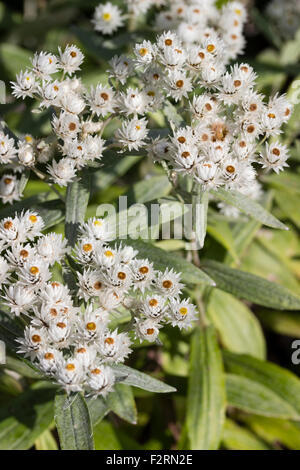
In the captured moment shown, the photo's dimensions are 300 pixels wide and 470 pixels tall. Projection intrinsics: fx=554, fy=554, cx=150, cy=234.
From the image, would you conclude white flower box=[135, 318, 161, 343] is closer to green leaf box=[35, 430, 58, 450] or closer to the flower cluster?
the flower cluster

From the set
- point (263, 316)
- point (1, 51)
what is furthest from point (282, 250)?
point (1, 51)

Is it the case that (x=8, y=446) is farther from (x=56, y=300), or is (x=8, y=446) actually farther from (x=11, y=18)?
(x=11, y=18)

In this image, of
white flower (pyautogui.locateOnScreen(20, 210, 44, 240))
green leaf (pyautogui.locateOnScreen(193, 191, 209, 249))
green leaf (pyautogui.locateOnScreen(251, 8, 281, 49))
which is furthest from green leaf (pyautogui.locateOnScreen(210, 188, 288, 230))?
green leaf (pyautogui.locateOnScreen(251, 8, 281, 49))

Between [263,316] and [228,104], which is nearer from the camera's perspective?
[228,104]

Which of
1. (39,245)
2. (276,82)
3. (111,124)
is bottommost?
(39,245)

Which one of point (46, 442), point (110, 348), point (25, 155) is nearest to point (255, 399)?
point (46, 442)
